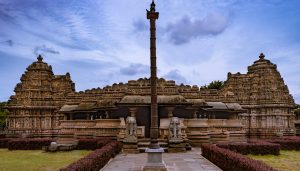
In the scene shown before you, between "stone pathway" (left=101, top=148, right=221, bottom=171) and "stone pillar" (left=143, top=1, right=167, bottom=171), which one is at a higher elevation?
"stone pillar" (left=143, top=1, right=167, bottom=171)

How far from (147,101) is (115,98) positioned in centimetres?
356

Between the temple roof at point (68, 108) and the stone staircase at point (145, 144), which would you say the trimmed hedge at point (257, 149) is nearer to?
the stone staircase at point (145, 144)

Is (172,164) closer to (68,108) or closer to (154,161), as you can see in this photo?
(154,161)

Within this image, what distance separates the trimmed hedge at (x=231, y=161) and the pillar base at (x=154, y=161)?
2.51m

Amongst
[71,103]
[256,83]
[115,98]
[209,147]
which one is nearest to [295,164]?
[209,147]

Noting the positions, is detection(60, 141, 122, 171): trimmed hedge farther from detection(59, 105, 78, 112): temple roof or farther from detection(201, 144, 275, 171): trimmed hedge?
detection(59, 105, 78, 112): temple roof

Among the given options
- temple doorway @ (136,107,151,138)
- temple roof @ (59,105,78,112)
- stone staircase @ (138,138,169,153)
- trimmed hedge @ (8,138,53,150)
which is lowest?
trimmed hedge @ (8,138,53,150)

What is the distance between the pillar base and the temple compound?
8824mm

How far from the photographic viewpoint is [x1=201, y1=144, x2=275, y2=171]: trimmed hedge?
11.2m

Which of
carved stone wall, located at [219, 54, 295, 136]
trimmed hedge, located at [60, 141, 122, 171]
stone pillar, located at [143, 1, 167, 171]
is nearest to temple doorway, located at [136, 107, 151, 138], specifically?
trimmed hedge, located at [60, 141, 122, 171]

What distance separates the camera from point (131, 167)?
16.4 m

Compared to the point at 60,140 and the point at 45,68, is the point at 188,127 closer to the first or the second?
the point at 60,140

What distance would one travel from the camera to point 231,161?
45.7 ft

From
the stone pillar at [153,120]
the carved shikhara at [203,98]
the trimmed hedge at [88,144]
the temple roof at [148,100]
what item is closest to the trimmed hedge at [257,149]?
the temple roof at [148,100]
